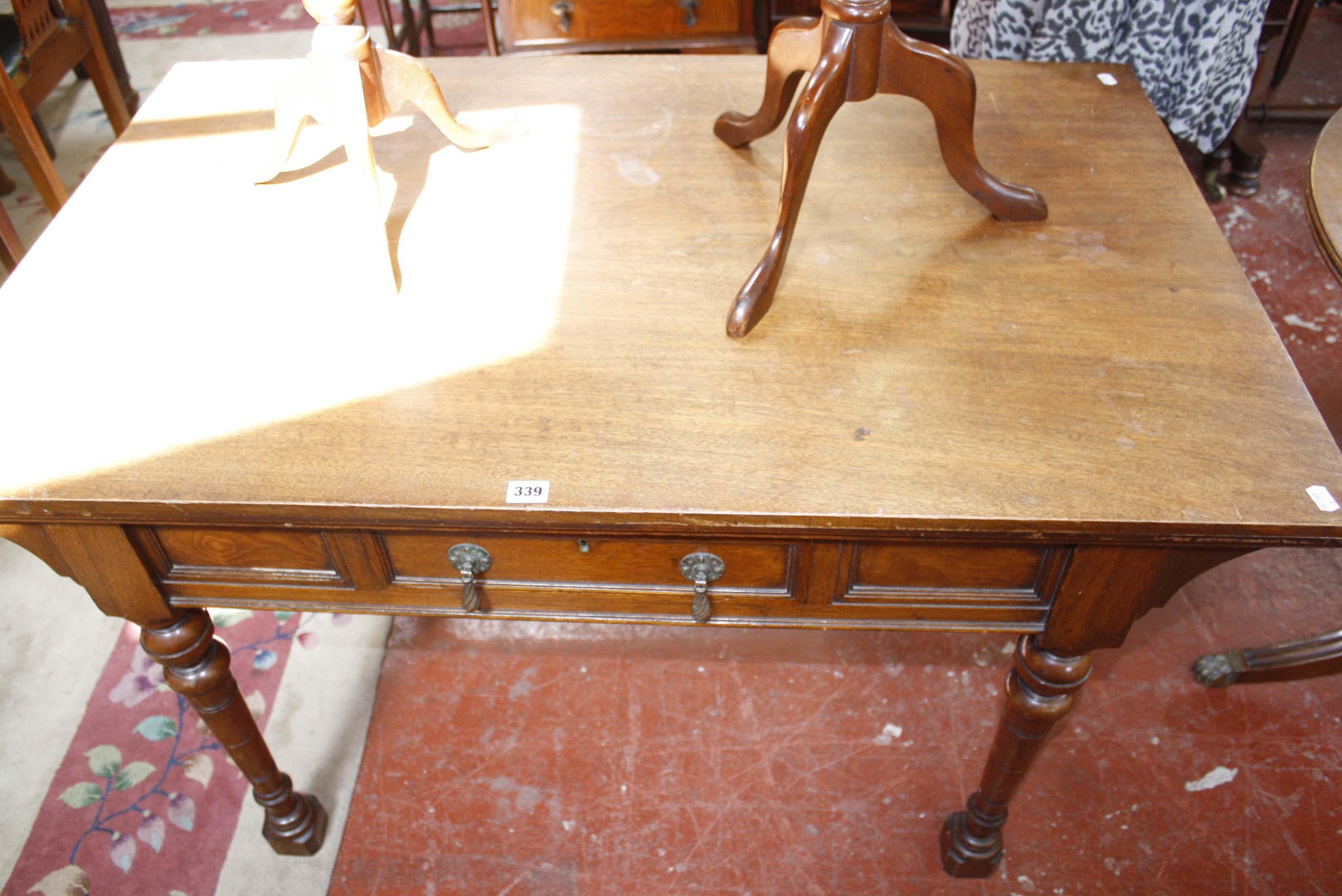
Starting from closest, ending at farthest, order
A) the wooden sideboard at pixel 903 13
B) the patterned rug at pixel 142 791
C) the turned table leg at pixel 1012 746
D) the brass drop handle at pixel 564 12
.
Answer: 1. the turned table leg at pixel 1012 746
2. the patterned rug at pixel 142 791
3. the brass drop handle at pixel 564 12
4. the wooden sideboard at pixel 903 13

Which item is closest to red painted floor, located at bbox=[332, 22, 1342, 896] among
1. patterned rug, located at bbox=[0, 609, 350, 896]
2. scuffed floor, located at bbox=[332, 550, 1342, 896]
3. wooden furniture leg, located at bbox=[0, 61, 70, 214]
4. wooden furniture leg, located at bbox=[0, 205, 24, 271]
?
scuffed floor, located at bbox=[332, 550, 1342, 896]

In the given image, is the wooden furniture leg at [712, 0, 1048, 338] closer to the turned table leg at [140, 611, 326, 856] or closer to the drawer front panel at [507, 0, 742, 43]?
the turned table leg at [140, 611, 326, 856]

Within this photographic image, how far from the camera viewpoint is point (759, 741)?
63.9 inches

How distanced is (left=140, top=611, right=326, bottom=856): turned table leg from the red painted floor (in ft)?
0.29

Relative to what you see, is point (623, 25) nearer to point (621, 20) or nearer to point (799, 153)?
point (621, 20)

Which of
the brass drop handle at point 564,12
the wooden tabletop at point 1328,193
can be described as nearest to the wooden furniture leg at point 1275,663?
the wooden tabletop at point 1328,193

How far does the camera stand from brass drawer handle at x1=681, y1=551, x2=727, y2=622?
0.99 metres

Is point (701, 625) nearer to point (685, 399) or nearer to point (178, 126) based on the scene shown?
point (685, 399)

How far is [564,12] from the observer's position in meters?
2.40

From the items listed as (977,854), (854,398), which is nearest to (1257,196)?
(977,854)

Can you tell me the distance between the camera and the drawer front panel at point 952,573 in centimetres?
97

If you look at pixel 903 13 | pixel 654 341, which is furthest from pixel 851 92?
pixel 903 13

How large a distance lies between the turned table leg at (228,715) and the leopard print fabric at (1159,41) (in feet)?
5.14

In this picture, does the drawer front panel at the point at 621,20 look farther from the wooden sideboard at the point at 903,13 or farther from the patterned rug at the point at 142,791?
the patterned rug at the point at 142,791
